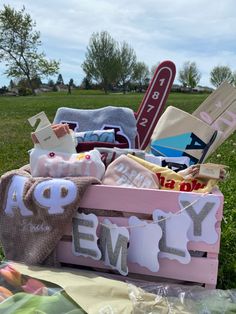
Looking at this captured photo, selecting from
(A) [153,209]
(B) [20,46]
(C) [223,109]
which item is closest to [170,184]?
(A) [153,209]

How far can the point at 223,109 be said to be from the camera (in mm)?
2502

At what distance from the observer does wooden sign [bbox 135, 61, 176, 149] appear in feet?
8.83

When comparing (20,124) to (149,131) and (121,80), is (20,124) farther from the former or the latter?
(121,80)

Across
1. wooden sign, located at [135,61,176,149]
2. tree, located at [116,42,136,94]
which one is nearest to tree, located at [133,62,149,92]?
tree, located at [116,42,136,94]

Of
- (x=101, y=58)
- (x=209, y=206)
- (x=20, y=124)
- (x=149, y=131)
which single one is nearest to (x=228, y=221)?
(x=149, y=131)

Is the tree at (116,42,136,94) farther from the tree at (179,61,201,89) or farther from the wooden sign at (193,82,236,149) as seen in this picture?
the wooden sign at (193,82,236,149)

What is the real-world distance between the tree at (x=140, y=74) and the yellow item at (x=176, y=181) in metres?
46.8

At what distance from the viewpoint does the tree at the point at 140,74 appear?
48.5 meters

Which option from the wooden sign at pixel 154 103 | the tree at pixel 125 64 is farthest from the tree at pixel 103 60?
the wooden sign at pixel 154 103

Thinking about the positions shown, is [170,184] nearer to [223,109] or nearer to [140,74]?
[223,109]

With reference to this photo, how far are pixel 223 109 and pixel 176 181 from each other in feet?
2.44

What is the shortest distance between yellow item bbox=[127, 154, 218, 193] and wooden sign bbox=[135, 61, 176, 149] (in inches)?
26.0

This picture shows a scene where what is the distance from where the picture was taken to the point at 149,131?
270 centimetres

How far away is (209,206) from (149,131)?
→ 1.03 meters
